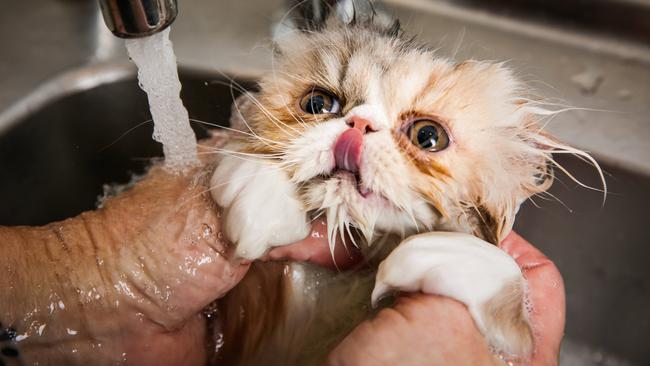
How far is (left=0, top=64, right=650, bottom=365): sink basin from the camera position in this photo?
89 cm

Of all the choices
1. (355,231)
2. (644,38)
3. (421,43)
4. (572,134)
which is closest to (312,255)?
(355,231)

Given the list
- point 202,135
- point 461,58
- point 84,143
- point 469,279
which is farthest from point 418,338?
point 84,143

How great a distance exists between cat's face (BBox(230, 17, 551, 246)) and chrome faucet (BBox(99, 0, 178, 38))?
176 millimetres

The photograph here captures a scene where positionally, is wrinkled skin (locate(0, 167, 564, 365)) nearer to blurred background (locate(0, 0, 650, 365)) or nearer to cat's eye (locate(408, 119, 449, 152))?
cat's eye (locate(408, 119, 449, 152))

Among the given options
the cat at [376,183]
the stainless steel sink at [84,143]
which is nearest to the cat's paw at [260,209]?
the cat at [376,183]

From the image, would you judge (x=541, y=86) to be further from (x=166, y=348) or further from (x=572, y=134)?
(x=166, y=348)

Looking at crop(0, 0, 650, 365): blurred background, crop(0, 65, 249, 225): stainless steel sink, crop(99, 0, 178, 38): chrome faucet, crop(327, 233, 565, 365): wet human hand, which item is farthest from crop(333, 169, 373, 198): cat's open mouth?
crop(0, 65, 249, 225): stainless steel sink

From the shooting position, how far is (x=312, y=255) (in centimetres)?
66

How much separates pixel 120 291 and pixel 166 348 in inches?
3.1

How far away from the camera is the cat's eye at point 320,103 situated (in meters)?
0.65

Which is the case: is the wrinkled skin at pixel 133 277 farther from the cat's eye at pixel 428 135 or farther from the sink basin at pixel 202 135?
the sink basin at pixel 202 135

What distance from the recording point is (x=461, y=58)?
81 cm

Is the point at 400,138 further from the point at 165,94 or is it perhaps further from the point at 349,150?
the point at 165,94

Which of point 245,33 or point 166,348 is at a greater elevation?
point 245,33
